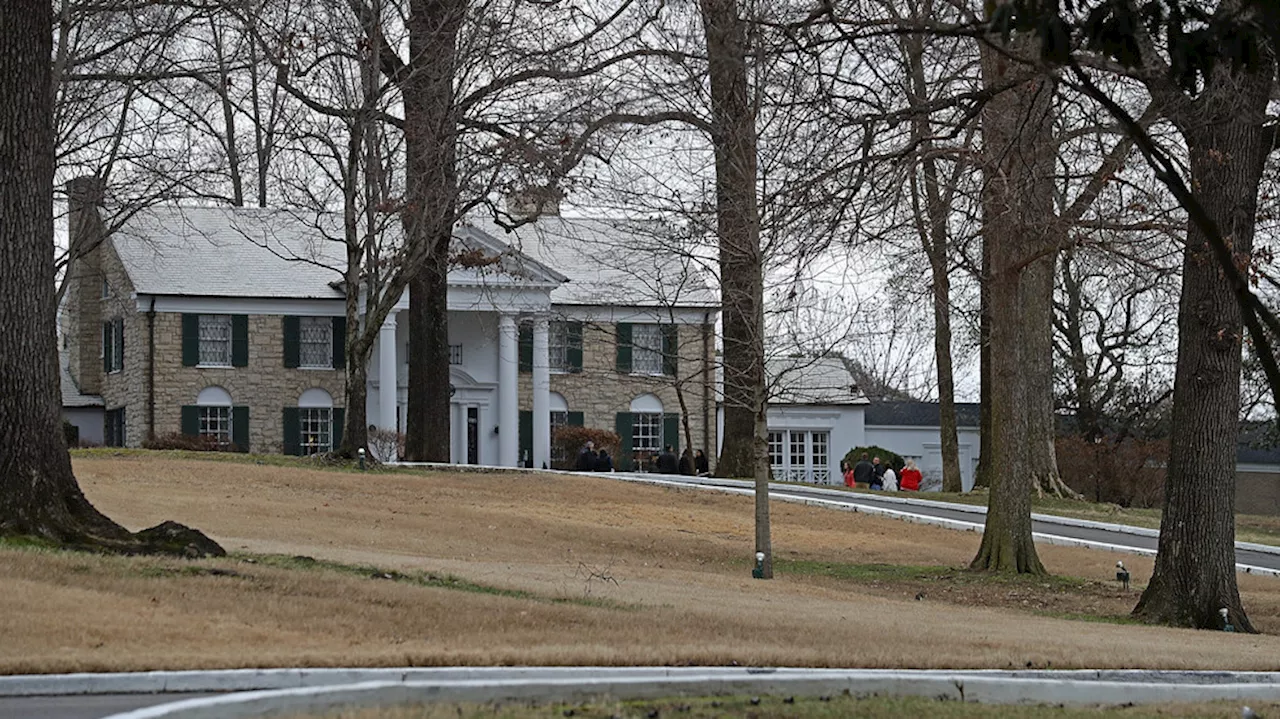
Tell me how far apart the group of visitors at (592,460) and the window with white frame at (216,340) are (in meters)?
10.1

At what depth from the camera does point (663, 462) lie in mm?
45375

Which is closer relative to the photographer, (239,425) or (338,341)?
(239,425)

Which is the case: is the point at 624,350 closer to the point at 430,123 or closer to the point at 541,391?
the point at 541,391

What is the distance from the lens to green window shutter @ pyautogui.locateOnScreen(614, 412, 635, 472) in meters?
48.8

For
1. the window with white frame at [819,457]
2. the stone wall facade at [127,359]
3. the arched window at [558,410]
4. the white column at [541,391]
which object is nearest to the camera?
the stone wall facade at [127,359]

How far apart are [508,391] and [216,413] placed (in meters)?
8.04

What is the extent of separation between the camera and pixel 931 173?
70.6ft

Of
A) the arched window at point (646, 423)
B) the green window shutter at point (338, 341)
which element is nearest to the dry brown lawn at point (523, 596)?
the green window shutter at point (338, 341)

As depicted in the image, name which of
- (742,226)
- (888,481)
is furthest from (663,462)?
(742,226)

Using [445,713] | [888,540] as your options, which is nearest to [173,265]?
[888,540]

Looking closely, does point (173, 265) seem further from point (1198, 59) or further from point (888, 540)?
point (1198, 59)

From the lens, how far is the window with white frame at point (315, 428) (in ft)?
152

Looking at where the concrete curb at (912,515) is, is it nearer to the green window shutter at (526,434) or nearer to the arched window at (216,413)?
the green window shutter at (526,434)

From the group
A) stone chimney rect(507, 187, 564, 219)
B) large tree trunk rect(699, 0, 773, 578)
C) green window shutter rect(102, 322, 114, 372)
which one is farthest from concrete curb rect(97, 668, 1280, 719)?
green window shutter rect(102, 322, 114, 372)
